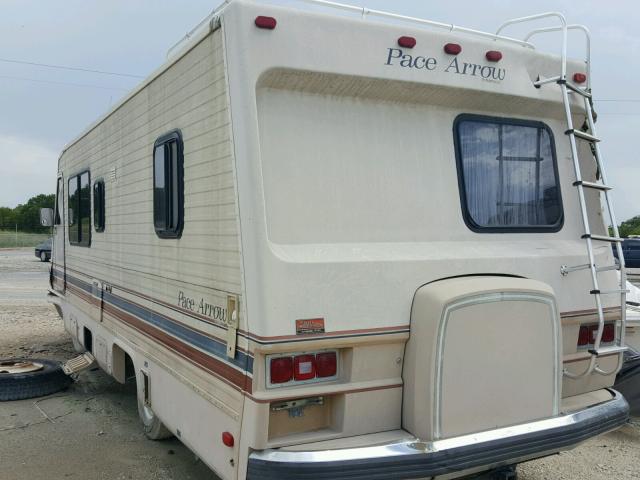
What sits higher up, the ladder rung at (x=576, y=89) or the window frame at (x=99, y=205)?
the ladder rung at (x=576, y=89)

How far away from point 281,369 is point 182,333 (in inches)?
41.6

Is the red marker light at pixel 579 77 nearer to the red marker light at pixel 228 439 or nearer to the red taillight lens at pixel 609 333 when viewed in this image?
the red taillight lens at pixel 609 333

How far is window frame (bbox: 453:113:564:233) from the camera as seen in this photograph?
3.68 meters

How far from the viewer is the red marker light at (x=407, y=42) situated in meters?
3.37

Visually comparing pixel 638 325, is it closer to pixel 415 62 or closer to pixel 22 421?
pixel 415 62

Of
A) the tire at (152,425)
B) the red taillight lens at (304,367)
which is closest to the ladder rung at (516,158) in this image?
the red taillight lens at (304,367)

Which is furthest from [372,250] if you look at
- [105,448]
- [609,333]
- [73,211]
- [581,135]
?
[73,211]

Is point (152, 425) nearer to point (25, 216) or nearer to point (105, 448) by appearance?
point (105, 448)

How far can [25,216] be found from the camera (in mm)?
60844

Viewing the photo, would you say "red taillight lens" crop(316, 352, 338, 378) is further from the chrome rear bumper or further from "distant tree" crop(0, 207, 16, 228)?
"distant tree" crop(0, 207, 16, 228)

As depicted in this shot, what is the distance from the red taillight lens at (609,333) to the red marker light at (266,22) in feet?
9.63

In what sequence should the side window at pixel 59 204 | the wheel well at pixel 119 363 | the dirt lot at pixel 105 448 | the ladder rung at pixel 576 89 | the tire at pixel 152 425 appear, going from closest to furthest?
the ladder rung at pixel 576 89 → the dirt lot at pixel 105 448 → the tire at pixel 152 425 → the wheel well at pixel 119 363 → the side window at pixel 59 204

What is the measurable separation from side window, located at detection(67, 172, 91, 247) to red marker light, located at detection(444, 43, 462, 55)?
13.5 feet

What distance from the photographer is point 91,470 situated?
4391mm
